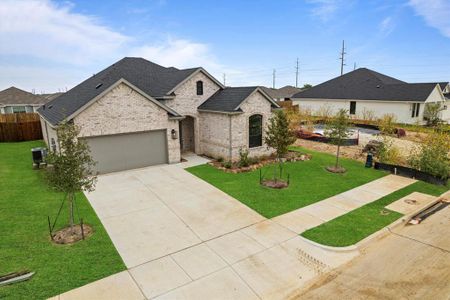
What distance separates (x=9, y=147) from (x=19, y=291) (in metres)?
21.4

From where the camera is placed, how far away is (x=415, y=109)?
3186 centimetres

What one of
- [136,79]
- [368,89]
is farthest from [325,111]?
[136,79]

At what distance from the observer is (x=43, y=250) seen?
771 centimetres

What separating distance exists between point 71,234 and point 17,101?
116 ft

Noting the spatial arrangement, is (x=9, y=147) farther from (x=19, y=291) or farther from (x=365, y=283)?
(x=365, y=283)

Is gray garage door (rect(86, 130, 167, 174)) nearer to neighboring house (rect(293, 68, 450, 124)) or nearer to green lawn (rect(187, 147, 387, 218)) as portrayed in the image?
green lawn (rect(187, 147, 387, 218))

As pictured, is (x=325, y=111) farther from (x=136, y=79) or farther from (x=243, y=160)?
(x=136, y=79)

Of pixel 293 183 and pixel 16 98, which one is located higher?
pixel 16 98

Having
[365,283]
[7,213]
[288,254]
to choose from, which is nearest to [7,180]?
[7,213]

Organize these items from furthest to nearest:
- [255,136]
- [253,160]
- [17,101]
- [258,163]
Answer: [17,101] < [255,136] < [253,160] < [258,163]

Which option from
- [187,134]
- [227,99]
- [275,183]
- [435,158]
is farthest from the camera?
[187,134]

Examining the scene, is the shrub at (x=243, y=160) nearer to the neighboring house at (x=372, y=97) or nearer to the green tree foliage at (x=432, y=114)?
the green tree foliage at (x=432, y=114)

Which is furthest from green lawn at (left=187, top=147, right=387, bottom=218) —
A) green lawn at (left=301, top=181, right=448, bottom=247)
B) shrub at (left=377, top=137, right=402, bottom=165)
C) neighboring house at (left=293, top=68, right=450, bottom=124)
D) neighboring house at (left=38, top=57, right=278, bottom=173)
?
neighboring house at (left=293, top=68, right=450, bottom=124)

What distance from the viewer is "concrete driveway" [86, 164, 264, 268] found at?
27.1 feet
